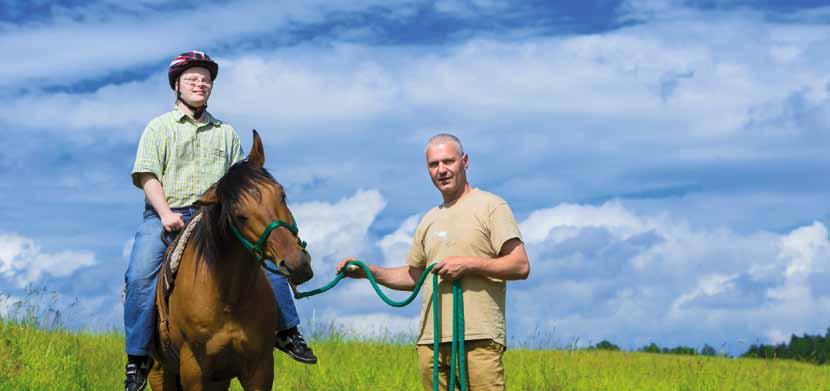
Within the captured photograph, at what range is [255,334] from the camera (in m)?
5.87

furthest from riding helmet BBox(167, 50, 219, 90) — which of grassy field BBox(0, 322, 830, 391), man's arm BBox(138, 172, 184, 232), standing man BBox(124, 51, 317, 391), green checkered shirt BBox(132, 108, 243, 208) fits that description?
grassy field BBox(0, 322, 830, 391)

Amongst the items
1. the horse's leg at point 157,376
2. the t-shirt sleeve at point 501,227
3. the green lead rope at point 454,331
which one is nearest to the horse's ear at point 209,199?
the green lead rope at point 454,331

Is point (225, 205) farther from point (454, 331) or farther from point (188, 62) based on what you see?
point (188, 62)

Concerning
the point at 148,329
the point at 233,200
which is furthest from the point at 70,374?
the point at 233,200

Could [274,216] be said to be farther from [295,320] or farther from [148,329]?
[148,329]

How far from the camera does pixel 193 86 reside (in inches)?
270

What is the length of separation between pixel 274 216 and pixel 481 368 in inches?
60.0

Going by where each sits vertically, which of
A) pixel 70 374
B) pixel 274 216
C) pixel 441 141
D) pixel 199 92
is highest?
pixel 199 92

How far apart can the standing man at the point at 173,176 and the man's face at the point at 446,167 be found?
195 cm

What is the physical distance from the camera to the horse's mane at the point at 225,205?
506 cm

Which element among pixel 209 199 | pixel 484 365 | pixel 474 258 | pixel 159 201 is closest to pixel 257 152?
pixel 209 199

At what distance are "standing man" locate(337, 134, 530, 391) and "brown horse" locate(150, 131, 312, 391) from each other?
1.02 meters

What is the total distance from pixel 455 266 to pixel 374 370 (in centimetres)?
697

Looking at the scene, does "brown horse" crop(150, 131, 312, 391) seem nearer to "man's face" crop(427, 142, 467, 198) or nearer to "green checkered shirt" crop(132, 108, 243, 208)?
"green checkered shirt" crop(132, 108, 243, 208)
